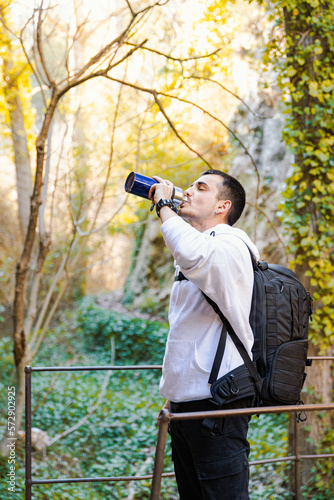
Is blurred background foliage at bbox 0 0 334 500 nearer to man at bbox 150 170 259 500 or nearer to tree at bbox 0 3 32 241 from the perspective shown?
tree at bbox 0 3 32 241

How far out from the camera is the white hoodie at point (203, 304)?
1.57 meters

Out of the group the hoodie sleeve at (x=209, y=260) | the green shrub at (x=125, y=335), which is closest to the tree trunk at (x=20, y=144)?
the green shrub at (x=125, y=335)

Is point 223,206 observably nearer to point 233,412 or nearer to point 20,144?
point 233,412

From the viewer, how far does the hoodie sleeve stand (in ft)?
5.09

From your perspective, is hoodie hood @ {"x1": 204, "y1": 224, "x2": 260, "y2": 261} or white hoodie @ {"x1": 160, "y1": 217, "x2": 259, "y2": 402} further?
hoodie hood @ {"x1": 204, "y1": 224, "x2": 260, "y2": 261}

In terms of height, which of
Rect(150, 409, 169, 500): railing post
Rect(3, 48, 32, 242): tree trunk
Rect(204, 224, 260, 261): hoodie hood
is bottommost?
Rect(150, 409, 169, 500): railing post

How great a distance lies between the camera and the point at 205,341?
167 centimetres

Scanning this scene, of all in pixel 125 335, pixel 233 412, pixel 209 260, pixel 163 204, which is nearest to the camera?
pixel 233 412

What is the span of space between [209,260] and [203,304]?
23cm

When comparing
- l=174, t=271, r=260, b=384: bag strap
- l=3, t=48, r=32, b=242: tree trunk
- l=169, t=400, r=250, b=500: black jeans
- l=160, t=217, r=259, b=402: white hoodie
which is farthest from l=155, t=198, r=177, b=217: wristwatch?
l=3, t=48, r=32, b=242: tree trunk

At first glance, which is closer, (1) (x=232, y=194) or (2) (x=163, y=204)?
(2) (x=163, y=204)

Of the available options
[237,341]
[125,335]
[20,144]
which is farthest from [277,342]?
[125,335]

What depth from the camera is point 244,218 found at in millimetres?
8414

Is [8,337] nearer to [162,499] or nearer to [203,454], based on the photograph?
[162,499]
